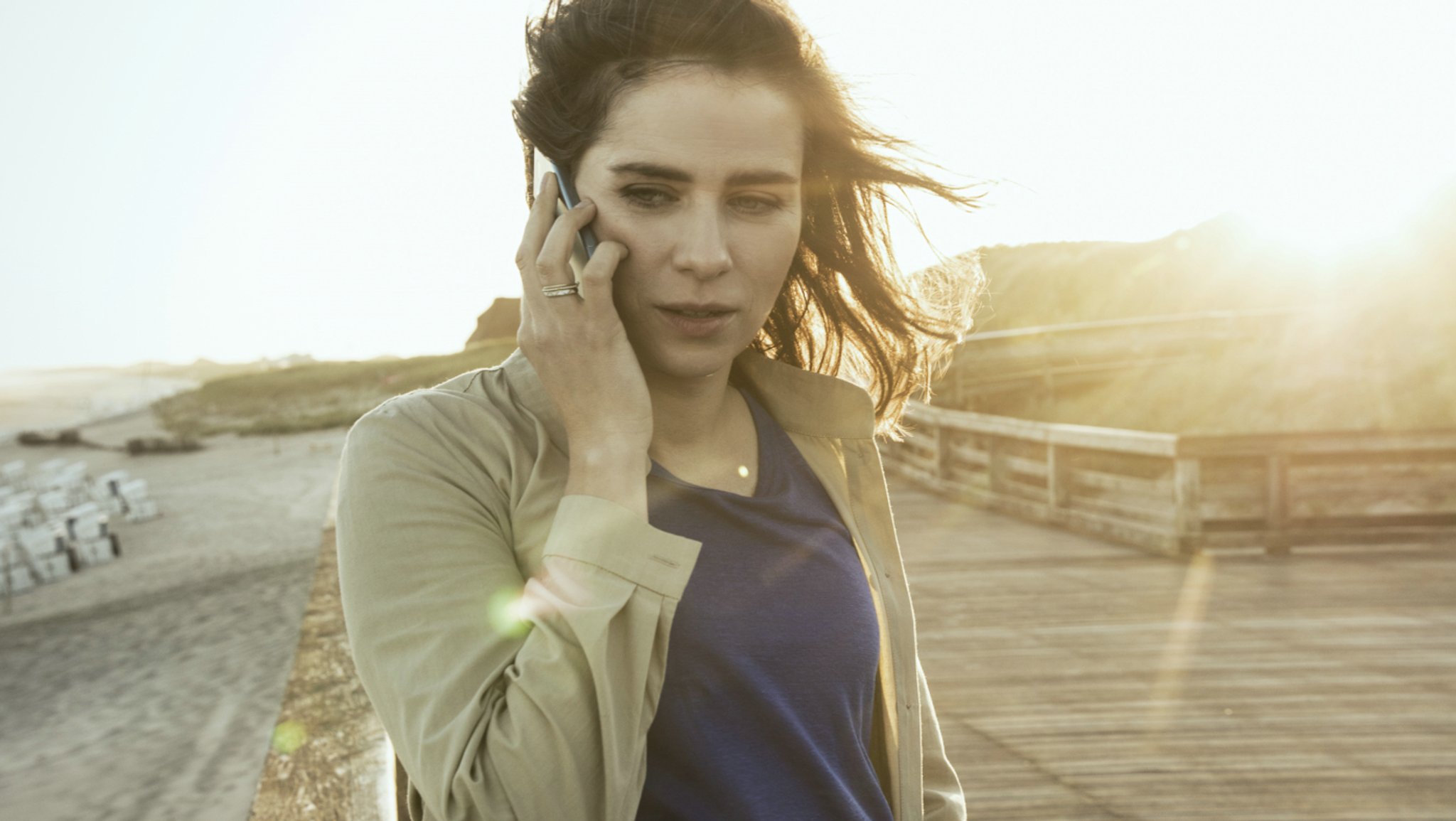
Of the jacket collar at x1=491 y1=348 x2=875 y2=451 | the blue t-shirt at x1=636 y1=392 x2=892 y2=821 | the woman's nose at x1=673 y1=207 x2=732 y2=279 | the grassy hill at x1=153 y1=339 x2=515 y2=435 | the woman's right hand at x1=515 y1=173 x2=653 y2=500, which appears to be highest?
the woman's nose at x1=673 y1=207 x2=732 y2=279

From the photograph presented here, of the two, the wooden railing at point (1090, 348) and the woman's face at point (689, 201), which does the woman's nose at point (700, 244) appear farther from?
the wooden railing at point (1090, 348)

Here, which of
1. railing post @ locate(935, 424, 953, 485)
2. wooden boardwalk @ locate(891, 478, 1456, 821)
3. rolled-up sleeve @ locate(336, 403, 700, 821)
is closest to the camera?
rolled-up sleeve @ locate(336, 403, 700, 821)

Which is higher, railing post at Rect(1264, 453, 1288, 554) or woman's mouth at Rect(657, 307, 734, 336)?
woman's mouth at Rect(657, 307, 734, 336)

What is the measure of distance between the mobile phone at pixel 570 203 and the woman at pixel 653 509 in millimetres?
18

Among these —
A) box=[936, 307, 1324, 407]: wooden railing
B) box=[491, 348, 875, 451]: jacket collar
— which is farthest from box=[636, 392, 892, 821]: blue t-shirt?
box=[936, 307, 1324, 407]: wooden railing

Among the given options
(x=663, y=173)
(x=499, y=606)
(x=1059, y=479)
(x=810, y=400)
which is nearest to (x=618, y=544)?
(x=499, y=606)

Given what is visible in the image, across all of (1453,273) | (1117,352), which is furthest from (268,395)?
(1453,273)

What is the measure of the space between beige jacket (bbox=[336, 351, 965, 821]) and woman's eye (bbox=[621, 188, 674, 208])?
286 mm

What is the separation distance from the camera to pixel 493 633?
3.60 ft

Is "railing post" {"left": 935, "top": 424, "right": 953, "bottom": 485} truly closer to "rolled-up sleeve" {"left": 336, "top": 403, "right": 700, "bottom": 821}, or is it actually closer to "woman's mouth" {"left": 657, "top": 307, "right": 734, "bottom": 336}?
"woman's mouth" {"left": 657, "top": 307, "right": 734, "bottom": 336}

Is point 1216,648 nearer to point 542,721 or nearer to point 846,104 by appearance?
point 846,104

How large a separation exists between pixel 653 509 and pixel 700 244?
366 mm

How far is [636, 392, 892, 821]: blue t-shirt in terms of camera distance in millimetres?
1275

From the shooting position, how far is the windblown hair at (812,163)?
1.42 metres
